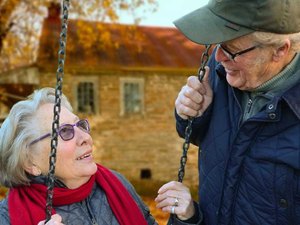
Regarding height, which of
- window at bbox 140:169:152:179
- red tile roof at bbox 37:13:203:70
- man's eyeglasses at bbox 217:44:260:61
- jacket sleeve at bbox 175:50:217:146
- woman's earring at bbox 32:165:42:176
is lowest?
window at bbox 140:169:152:179

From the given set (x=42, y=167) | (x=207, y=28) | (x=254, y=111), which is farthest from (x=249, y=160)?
(x=42, y=167)

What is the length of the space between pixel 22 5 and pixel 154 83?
5228 millimetres

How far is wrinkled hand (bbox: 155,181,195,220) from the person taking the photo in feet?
6.48

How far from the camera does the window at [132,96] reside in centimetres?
1502

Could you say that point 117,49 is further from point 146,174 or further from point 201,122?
point 201,122

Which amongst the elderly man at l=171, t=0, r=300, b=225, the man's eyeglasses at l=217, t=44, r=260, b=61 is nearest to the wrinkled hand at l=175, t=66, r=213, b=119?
the elderly man at l=171, t=0, r=300, b=225

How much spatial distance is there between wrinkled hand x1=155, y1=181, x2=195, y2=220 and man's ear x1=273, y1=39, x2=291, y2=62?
737mm

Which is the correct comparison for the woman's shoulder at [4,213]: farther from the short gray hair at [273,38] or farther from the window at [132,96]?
the window at [132,96]

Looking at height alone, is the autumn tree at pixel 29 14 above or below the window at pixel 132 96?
above

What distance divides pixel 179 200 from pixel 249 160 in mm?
415

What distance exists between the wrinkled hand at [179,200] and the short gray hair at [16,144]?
0.73 meters

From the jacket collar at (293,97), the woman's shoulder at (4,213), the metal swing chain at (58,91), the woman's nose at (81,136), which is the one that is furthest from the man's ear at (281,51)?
the woman's shoulder at (4,213)

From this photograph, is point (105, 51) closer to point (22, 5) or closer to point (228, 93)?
point (22, 5)

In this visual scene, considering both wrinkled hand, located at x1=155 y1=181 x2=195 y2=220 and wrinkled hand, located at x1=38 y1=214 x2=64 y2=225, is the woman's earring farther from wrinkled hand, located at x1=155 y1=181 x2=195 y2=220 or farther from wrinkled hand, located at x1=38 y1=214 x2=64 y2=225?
wrinkled hand, located at x1=155 y1=181 x2=195 y2=220
